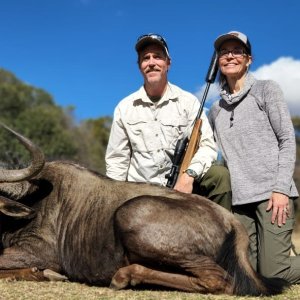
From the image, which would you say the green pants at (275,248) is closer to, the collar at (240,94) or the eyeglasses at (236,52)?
the collar at (240,94)

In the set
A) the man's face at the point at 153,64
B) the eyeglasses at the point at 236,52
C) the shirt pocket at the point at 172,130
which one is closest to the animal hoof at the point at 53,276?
the shirt pocket at the point at 172,130

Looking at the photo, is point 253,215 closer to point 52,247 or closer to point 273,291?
point 273,291

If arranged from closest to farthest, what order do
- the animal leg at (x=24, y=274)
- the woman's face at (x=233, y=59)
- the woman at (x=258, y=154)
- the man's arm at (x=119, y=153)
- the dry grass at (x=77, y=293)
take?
1. the dry grass at (x=77, y=293)
2. the animal leg at (x=24, y=274)
3. the woman at (x=258, y=154)
4. the woman's face at (x=233, y=59)
5. the man's arm at (x=119, y=153)

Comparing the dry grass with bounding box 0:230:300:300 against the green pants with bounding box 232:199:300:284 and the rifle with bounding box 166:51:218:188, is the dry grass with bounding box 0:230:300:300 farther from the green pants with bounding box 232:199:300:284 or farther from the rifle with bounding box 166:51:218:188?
the rifle with bounding box 166:51:218:188

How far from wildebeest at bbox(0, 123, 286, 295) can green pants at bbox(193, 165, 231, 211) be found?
939 millimetres

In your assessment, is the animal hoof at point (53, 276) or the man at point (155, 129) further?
the man at point (155, 129)

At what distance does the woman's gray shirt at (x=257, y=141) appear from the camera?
5.89 metres

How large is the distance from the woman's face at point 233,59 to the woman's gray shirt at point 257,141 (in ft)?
0.55

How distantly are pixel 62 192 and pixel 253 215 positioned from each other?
7.10 feet

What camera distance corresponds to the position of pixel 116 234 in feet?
17.4

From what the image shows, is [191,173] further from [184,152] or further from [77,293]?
[77,293]

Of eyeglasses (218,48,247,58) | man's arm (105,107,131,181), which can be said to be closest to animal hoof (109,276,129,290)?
man's arm (105,107,131,181)

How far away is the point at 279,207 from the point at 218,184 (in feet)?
2.88

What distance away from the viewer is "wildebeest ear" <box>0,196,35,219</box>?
221 inches
